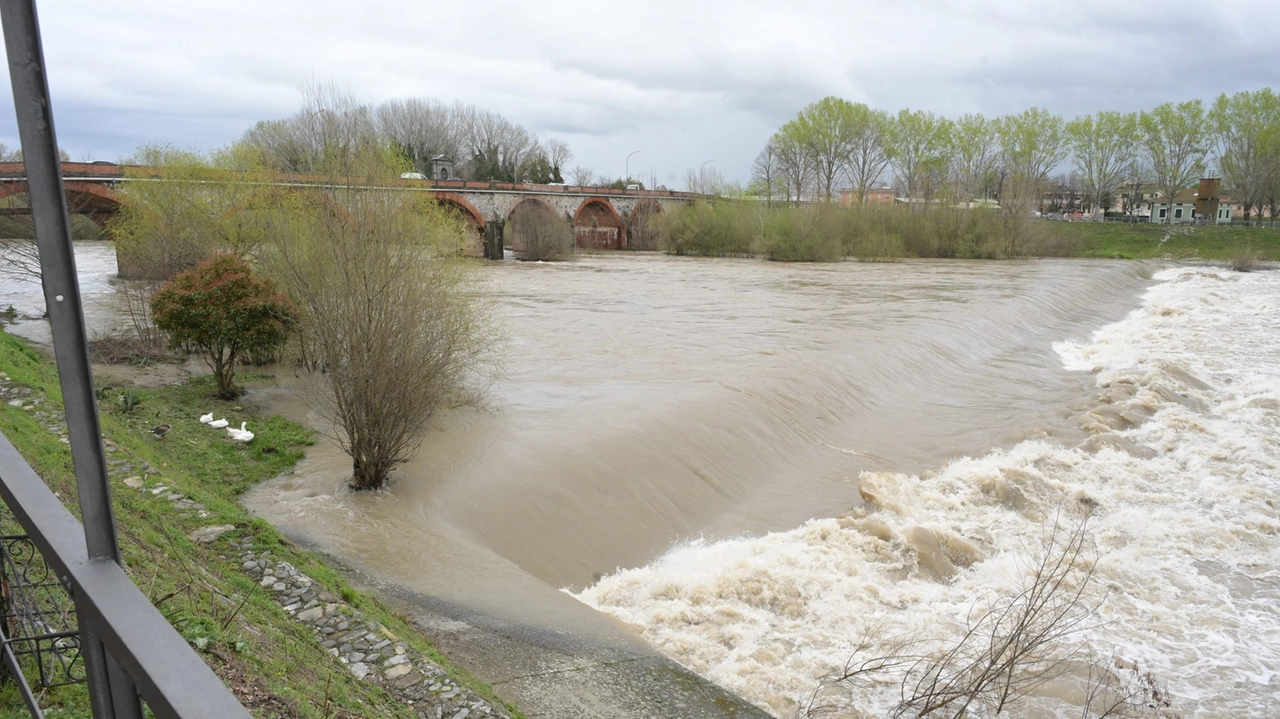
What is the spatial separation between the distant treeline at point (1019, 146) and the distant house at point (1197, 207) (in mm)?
1367

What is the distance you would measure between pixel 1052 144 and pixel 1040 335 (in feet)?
217

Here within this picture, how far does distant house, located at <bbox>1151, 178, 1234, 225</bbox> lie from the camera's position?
75.4m

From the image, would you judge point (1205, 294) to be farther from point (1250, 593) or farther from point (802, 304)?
point (1250, 593)

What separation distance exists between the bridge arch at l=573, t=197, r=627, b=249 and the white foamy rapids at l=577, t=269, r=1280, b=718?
171ft

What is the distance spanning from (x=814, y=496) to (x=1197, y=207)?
283 feet

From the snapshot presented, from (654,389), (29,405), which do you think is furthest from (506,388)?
(29,405)

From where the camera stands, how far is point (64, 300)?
4.72 ft

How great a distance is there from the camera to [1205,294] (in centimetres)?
3603

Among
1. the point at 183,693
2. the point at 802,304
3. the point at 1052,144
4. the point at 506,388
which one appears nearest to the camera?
the point at 183,693

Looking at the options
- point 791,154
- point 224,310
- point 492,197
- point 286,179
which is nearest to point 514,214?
point 492,197

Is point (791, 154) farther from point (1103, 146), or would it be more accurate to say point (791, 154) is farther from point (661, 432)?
point (661, 432)

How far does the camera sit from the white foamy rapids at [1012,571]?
283 inches

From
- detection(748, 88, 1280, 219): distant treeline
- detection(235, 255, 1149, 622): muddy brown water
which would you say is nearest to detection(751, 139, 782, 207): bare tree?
detection(748, 88, 1280, 219): distant treeline

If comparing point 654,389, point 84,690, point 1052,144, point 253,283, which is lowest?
point 654,389
